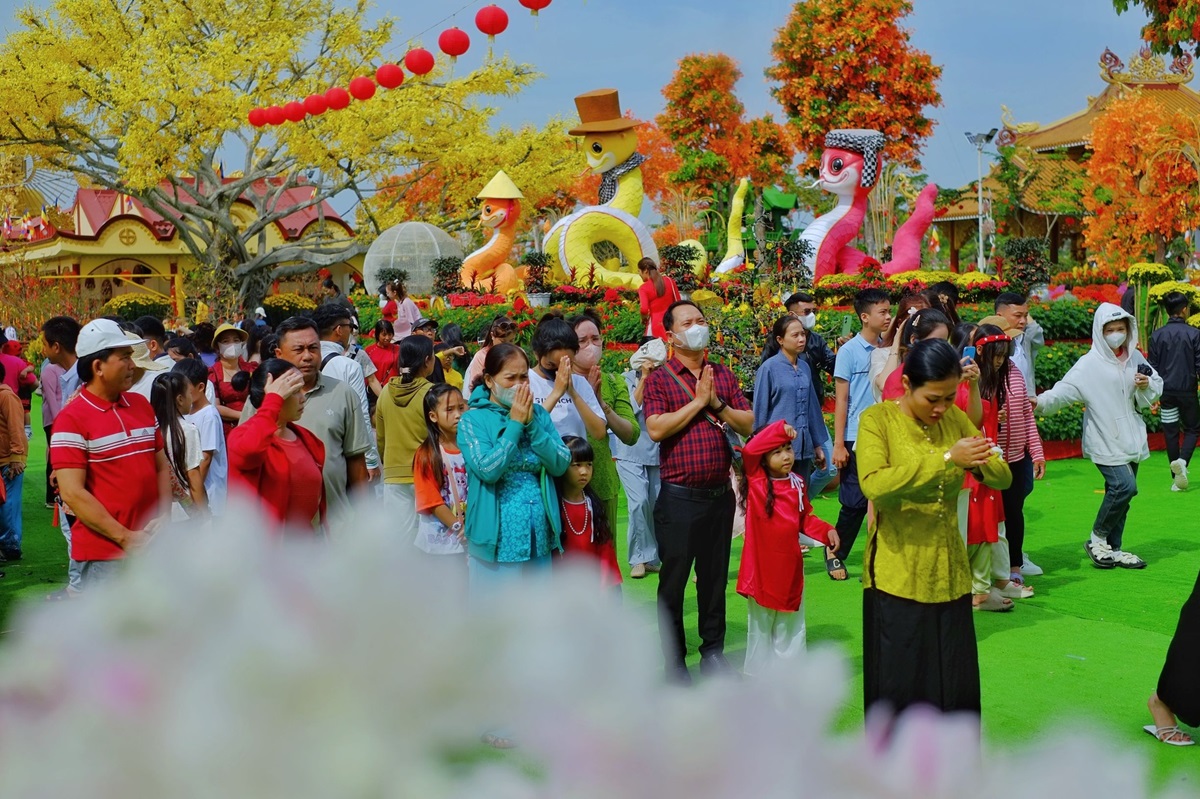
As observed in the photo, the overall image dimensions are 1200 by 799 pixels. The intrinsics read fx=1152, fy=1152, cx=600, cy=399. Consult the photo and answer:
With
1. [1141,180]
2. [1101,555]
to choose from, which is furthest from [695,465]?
[1141,180]

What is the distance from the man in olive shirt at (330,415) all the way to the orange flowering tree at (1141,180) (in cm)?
1991

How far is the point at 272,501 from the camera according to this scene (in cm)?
356

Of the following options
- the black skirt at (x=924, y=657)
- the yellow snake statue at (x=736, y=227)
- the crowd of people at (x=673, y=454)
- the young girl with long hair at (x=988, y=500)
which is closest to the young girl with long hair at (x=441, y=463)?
the crowd of people at (x=673, y=454)

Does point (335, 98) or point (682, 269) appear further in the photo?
point (682, 269)

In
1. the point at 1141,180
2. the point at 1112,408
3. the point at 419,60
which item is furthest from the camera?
the point at 1141,180

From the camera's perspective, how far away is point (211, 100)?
928 inches

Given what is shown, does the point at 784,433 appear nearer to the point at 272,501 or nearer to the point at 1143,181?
the point at 272,501

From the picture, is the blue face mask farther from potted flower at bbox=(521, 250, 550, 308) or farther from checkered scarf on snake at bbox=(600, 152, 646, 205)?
checkered scarf on snake at bbox=(600, 152, 646, 205)

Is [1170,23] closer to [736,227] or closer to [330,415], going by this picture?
[736,227]

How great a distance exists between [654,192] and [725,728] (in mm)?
40008

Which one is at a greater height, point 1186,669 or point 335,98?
point 335,98

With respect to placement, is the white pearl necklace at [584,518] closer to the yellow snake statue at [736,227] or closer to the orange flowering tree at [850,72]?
the yellow snake statue at [736,227]

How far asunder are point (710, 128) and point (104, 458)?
108ft

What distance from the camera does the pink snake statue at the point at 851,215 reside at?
55.9 feet
